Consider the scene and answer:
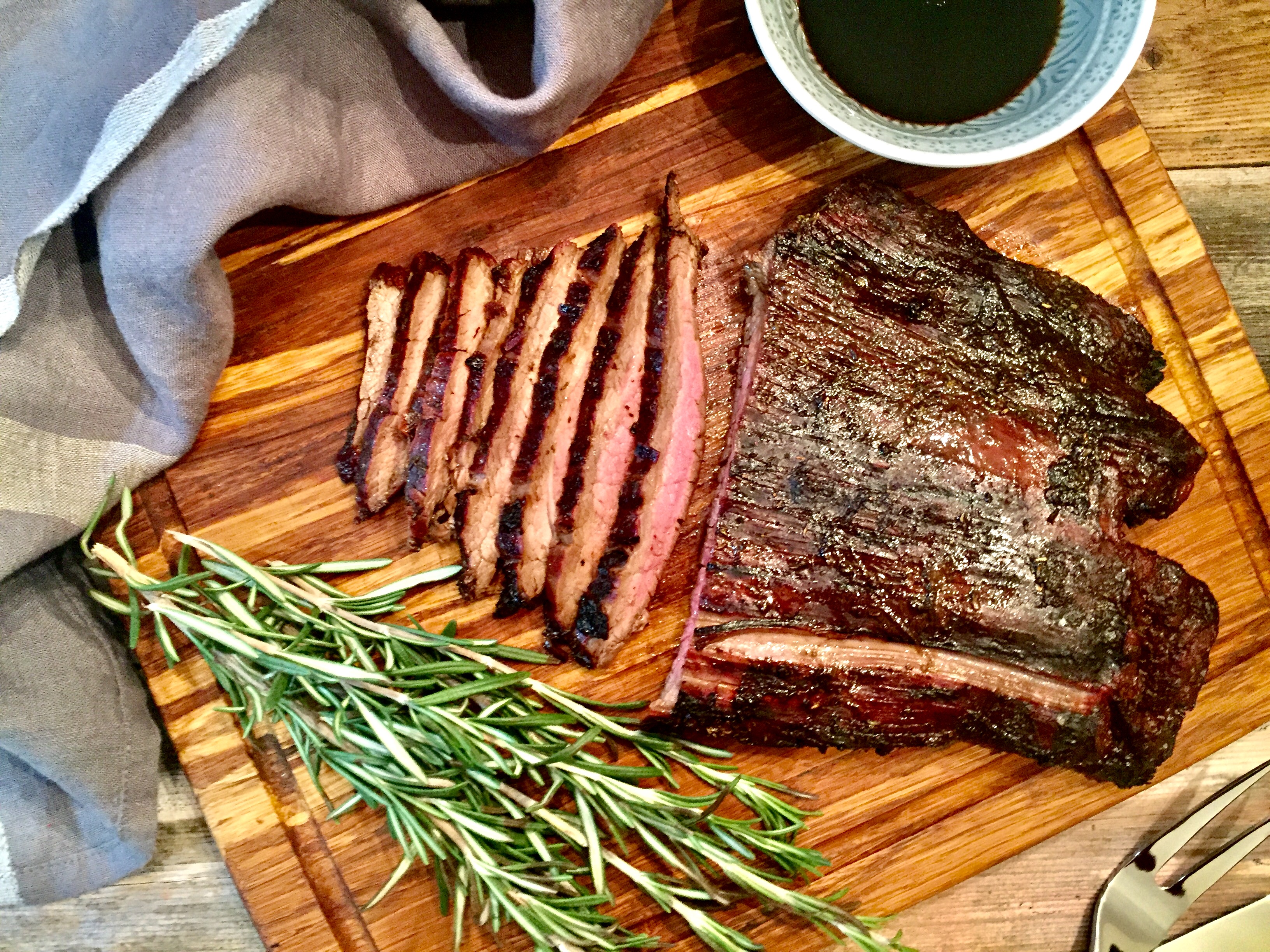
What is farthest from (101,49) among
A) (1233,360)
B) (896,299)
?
(1233,360)

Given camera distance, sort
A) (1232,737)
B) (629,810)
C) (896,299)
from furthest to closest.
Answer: (1232,737), (896,299), (629,810)

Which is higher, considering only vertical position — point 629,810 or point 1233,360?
point 1233,360

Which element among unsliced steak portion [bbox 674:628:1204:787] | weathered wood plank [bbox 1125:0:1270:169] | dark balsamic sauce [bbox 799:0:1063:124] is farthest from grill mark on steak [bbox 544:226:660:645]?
weathered wood plank [bbox 1125:0:1270:169]

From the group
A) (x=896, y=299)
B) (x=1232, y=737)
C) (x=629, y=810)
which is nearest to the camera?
(x=629, y=810)

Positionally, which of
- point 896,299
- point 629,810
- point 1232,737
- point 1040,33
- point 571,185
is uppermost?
point 1040,33

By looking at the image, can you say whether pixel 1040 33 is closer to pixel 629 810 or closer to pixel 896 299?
pixel 896 299

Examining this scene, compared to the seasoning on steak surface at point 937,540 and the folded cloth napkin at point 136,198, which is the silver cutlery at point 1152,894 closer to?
the seasoning on steak surface at point 937,540
